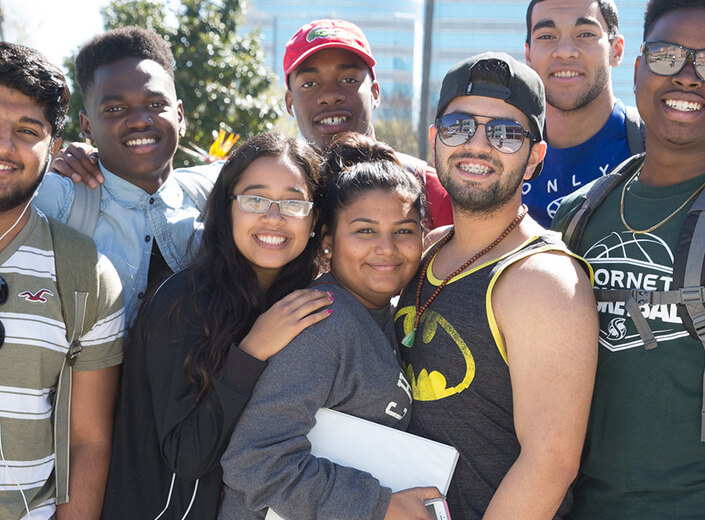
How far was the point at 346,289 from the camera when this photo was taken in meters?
3.05

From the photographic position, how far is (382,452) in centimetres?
259

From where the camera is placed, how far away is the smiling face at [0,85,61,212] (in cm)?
274

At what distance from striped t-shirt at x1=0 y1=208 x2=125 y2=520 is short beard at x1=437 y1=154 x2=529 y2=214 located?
5.45 feet

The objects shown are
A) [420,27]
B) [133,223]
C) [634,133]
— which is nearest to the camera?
[133,223]

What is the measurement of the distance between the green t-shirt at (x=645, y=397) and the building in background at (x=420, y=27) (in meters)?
41.5

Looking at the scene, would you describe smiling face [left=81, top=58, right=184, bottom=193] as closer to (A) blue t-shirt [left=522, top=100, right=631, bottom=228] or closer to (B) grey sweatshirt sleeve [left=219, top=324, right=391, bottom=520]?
(B) grey sweatshirt sleeve [left=219, top=324, right=391, bottom=520]

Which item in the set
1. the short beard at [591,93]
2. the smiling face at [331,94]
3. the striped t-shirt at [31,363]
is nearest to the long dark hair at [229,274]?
the striped t-shirt at [31,363]

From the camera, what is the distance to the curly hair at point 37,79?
2768 millimetres

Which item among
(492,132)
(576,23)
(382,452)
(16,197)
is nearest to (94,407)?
(16,197)

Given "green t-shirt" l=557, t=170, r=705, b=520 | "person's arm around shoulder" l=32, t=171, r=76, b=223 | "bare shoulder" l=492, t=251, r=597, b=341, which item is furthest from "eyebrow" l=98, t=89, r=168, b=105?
"green t-shirt" l=557, t=170, r=705, b=520

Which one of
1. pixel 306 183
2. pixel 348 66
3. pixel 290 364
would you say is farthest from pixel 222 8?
pixel 290 364

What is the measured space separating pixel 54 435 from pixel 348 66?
2778 mm

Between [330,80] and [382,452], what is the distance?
2553 millimetres

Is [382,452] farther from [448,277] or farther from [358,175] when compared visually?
[358,175]
